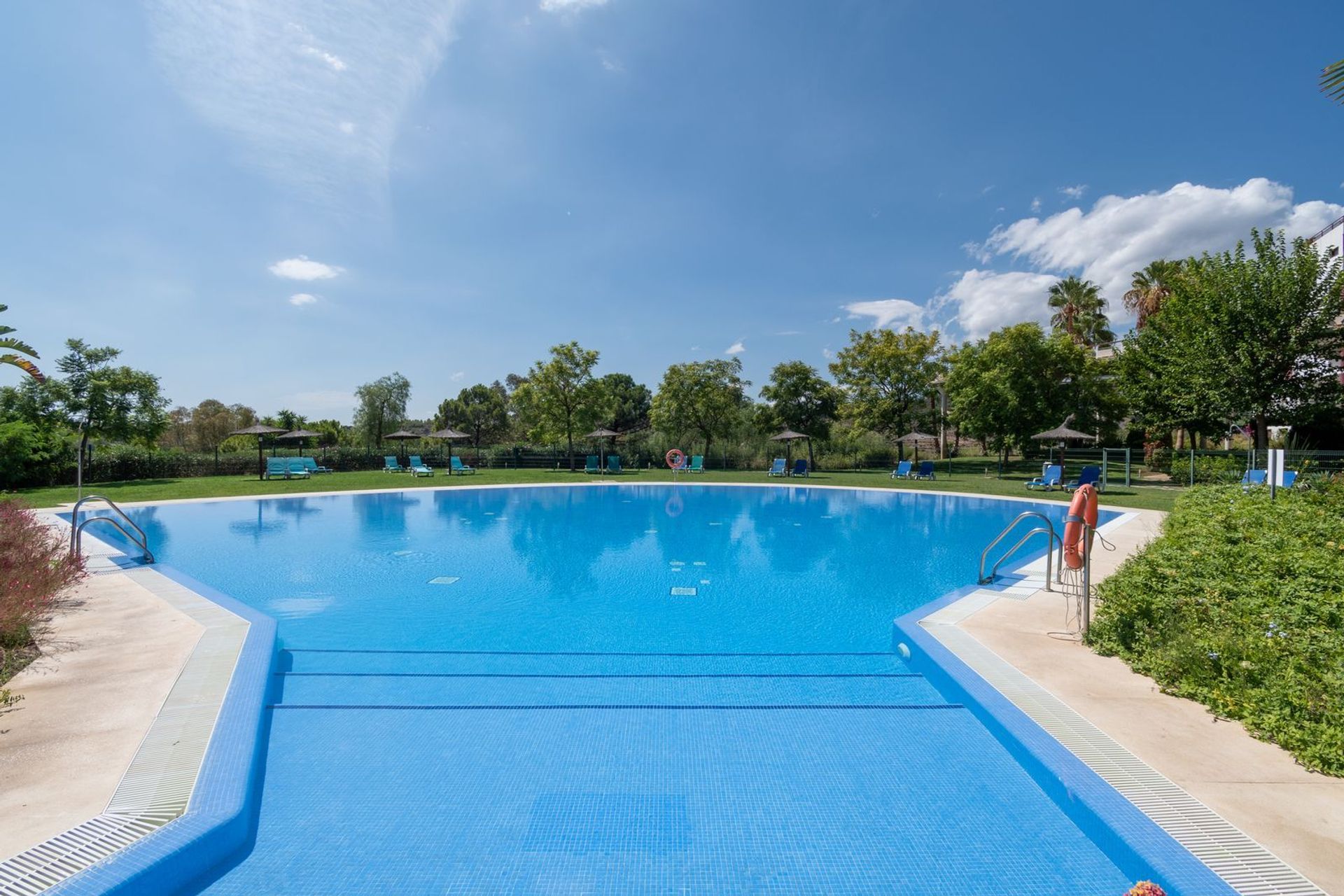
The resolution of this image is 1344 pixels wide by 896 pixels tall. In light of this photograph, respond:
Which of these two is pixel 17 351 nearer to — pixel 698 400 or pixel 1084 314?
pixel 698 400

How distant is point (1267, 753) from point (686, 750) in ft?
9.33

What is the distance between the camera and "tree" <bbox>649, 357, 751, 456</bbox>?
85.8 ft

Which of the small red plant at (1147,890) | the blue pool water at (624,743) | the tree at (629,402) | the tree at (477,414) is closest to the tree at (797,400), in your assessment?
the blue pool water at (624,743)

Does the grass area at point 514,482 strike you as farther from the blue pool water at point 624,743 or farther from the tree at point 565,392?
the blue pool water at point 624,743

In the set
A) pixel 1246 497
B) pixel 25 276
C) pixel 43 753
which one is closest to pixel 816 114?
pixel 1246 497

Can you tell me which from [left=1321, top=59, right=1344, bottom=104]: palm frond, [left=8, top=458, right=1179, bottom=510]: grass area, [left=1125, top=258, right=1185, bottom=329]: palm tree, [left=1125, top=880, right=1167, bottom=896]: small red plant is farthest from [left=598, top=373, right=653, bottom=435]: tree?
[left=1125, top=880, right=1167, bottom=896]: small red plant

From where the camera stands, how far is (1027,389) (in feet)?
79.0

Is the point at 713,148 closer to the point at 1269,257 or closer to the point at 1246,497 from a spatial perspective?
the point at 1246,497

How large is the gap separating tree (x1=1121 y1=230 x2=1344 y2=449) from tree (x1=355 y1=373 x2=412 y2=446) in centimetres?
3660

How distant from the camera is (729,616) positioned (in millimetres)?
6277

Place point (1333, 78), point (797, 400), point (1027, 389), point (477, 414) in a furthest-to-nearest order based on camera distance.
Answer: point (477, 414) → point (797, 400) → point (1027, 389) → point (1333, 78)

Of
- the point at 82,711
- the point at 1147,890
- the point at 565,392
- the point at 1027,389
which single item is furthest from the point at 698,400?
the point at 1147,890

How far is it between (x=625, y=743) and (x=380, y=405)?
119ft

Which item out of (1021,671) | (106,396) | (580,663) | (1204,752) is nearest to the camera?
(1204,752)
